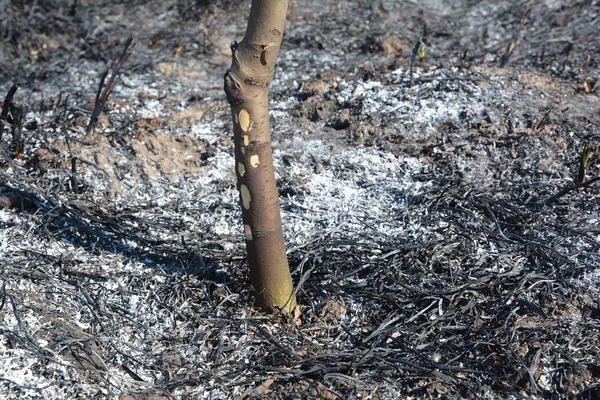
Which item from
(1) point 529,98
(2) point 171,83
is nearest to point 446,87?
(1) point 529,98

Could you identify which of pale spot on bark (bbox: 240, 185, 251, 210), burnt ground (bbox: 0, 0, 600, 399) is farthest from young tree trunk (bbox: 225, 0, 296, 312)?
burnt ground (bbox: 0, 0, 600, 399)

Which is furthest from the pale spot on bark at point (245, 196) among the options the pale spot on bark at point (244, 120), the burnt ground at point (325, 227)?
the burnt ground at point (325, 227)

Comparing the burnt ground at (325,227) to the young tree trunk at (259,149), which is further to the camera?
the burnt ground at (325,227)

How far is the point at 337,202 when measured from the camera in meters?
3.61

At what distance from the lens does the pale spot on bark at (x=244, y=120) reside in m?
2.46

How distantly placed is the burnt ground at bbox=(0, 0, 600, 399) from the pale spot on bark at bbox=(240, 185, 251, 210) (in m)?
0.49

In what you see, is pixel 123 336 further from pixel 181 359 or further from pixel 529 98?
pixel 529 98

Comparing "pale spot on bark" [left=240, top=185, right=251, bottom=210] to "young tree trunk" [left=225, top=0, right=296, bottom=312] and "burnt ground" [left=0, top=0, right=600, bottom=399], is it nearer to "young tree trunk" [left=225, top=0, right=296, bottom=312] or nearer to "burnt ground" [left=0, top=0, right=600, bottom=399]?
"young tree trunk" [left=225, top=0, right=296, bottom=312]

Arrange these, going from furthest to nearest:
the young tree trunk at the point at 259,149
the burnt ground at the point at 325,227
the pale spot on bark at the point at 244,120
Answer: the burnt ground at the point at 325,227
the pale spot on bark at the point at 244,120
the young tree trunk at the point at 259,149

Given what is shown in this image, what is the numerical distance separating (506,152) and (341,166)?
41.1 inches

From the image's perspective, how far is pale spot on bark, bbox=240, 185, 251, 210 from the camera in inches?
103

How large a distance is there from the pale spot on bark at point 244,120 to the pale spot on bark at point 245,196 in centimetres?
26

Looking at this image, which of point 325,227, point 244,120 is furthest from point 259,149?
point 325,227

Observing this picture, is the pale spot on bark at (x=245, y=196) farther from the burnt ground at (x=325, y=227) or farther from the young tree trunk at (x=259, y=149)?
the burnt ground at (x=325, y=227)
